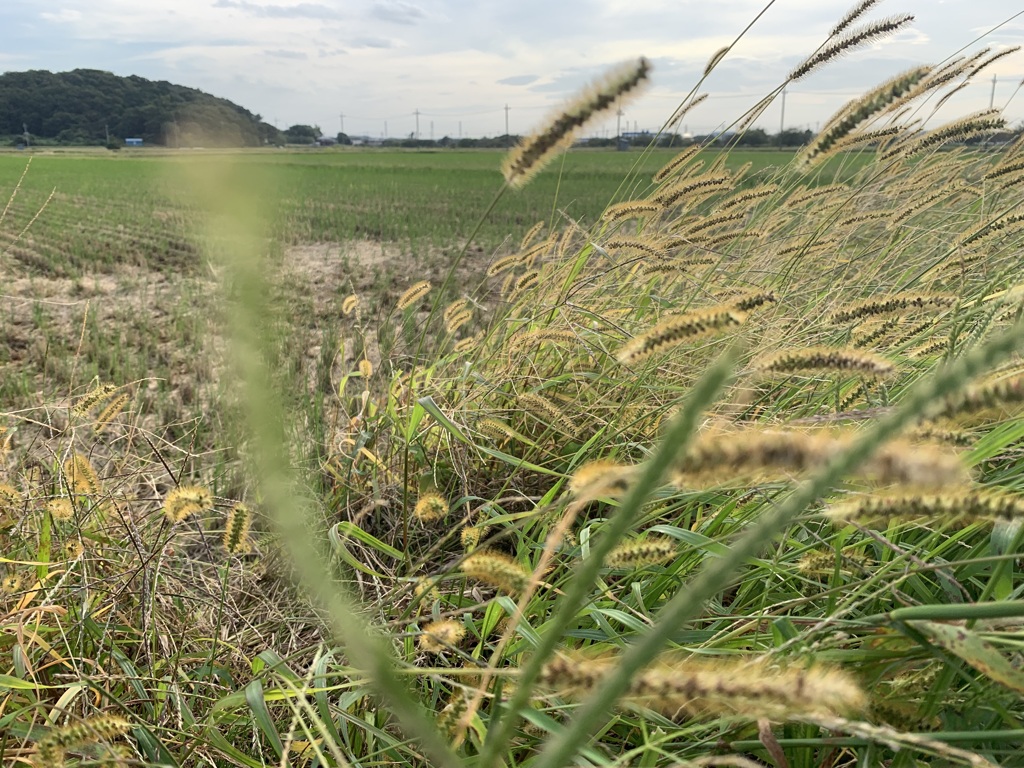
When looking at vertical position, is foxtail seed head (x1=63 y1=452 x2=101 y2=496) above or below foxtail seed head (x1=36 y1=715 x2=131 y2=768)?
above

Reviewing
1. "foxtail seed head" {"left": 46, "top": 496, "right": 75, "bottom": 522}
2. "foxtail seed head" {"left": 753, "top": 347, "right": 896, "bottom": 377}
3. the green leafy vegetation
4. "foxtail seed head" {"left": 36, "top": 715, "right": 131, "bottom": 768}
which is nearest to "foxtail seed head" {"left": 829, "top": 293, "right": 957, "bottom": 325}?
the green leafy vegetation

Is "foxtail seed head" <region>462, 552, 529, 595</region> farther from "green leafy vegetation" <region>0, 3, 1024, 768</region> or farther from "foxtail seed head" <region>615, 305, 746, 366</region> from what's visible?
"foxtail seed head" <region>615, 305, 746, 366</region>

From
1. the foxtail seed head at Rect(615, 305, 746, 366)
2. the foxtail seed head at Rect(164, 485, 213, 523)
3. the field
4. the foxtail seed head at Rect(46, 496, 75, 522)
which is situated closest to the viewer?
the field

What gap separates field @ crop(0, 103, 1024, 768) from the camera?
0.36m

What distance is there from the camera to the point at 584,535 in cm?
124

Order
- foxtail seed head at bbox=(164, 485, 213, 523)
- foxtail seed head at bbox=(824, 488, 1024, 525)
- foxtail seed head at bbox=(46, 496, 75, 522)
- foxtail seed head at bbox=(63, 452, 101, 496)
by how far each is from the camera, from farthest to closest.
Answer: foxtail seed head at bbox=(63, 452, 101, 496)
foxtail seed head at bbox=(46, 496, 75, 522)
foxtail seed head at bbox=(164, 485, 213, 523)
foxtail seed head at bbox=(824, 488, 1024, 525)

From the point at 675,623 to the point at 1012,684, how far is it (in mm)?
516

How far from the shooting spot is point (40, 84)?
40.1 metres

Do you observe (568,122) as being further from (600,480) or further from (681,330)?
(600,480)

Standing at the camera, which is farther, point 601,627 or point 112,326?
point 112,326

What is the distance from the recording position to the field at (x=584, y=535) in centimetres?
36

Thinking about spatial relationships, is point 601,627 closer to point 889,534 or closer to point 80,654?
point 889,534

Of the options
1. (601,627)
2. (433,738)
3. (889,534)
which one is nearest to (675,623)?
(433,738)

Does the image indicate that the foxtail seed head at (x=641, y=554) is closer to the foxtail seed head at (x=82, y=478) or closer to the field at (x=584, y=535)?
the field at (x=584, y=535)
